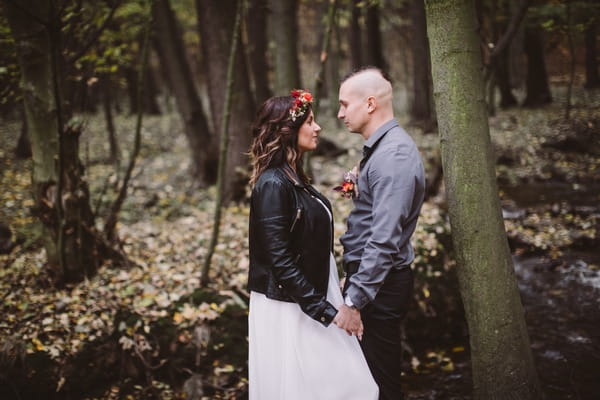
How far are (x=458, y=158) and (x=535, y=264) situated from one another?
4.88 meters

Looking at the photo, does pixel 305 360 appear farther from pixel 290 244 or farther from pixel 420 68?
pixel 420 68

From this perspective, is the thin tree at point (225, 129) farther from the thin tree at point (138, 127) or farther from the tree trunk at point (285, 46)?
the tree trunk at point (285, 46)

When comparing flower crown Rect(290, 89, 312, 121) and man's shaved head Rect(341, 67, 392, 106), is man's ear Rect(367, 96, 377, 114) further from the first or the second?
flower crown Rect(290, 89, 312, 121)

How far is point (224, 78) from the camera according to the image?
8.92 m

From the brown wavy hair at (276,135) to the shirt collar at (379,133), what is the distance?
Result: 439 mm

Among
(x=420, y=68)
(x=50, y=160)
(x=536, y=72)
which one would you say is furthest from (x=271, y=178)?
(x=536, y=72)

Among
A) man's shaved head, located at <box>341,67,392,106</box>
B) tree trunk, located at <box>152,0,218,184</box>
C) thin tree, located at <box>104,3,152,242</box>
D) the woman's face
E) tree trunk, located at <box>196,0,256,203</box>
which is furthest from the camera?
tree trunk, located at <box>152,0,218,184</box>

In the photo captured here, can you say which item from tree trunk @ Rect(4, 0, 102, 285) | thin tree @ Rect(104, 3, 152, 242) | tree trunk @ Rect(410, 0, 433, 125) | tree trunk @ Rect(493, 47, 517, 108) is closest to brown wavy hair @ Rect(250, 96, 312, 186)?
thin tree @ Rect(104, 3, 152, 242)

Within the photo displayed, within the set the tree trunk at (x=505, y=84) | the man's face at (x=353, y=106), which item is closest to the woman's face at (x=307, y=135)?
the man's face at (x=353, y=106)

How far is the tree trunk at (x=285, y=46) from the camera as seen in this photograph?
9.31 meters

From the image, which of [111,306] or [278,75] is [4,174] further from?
[111,306]

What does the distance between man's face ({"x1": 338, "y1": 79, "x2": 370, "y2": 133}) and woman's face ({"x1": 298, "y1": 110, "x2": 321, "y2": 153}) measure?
199mm

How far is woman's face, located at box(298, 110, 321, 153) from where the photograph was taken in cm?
304

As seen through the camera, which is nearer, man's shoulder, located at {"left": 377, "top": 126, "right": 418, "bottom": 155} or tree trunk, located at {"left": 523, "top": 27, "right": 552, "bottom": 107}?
man's shoulder, located at {"left": 377, "top": 126, "right": 418, "bottom": 155}
